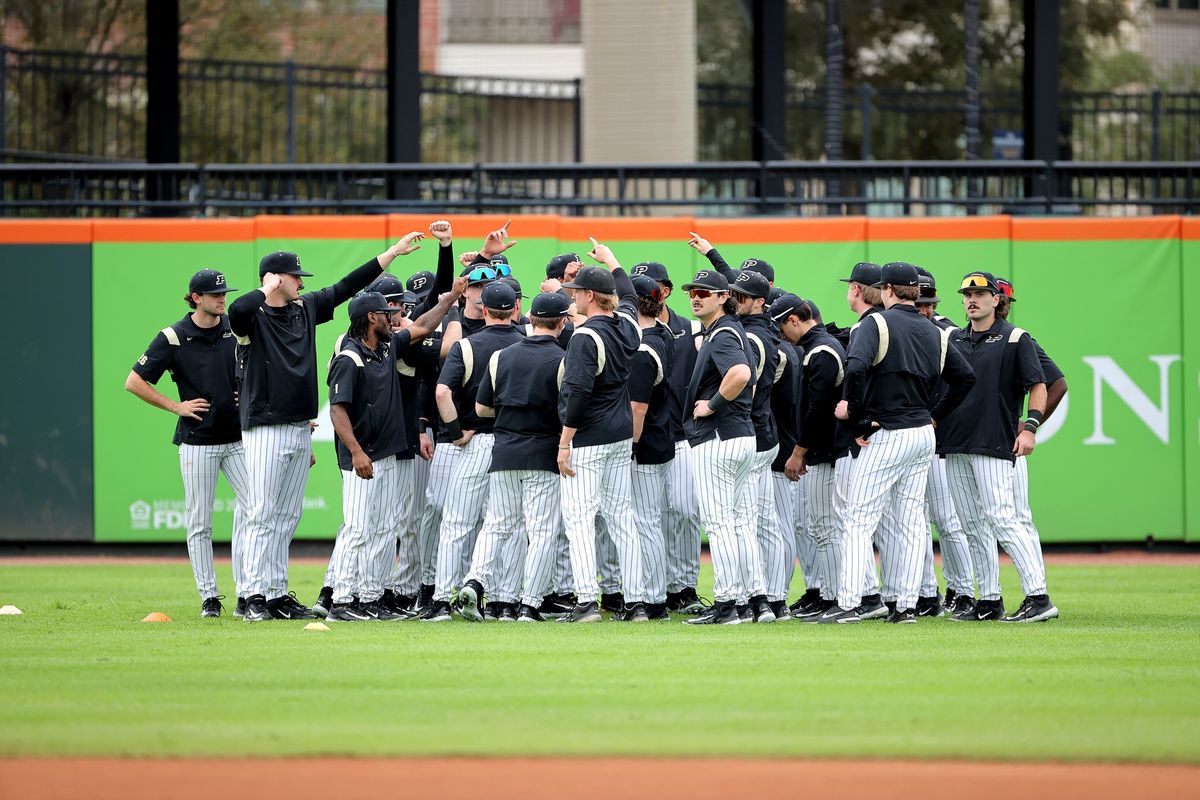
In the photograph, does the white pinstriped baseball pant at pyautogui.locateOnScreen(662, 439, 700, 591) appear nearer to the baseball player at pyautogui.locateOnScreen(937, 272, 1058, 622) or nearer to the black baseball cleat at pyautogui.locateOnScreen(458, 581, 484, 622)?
the black baseball cleat at pyautogui.locateOnScreen(458, 581, 484, 622)

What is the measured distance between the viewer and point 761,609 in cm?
988

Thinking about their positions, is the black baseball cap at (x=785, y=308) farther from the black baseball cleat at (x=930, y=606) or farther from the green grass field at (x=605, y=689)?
the green grass field at (x=605, y=689)

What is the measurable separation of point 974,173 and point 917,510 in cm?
724

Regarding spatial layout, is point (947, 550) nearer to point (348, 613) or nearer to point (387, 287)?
point (348, 613)

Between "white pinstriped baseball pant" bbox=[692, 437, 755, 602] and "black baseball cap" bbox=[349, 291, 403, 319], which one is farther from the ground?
"black baseball cap" bbox=[349, 291, 403, 319]

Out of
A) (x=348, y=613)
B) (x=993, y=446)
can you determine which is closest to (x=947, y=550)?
(x=993, y=446)

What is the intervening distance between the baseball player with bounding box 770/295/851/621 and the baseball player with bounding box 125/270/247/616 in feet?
11.5

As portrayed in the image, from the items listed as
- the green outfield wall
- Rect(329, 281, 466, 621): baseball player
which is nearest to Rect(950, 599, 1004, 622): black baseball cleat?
Rect(329, 281, 466, 621): baseball player

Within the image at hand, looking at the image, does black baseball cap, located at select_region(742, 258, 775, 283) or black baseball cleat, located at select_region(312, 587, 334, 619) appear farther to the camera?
black baseball cap, located at select_region(742, 258, 775, 283)

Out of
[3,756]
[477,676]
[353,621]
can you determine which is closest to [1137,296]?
[353,621]

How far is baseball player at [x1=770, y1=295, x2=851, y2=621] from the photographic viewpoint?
1009 centimetres

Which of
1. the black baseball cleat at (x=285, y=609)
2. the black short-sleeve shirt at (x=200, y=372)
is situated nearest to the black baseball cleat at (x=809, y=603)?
the black baseball cleat at (x=285, y=609)

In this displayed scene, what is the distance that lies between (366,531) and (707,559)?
20.3ft

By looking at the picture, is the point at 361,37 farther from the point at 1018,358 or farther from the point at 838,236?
the point at 1018,358
